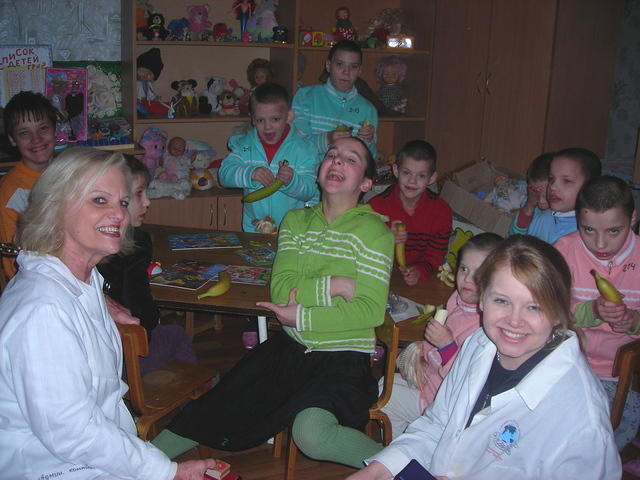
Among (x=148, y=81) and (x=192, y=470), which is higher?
(x=148, y=81)

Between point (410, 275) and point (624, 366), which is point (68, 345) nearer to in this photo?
point (410, 275)

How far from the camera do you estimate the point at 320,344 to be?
2432 mm

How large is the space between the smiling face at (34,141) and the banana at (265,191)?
1.01 m

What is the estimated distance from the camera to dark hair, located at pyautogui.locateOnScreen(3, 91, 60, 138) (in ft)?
10.5

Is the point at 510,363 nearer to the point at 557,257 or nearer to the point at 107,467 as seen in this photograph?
the point at 557,257

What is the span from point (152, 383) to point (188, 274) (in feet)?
1.66

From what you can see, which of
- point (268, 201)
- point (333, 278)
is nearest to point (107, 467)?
point (333, 278)

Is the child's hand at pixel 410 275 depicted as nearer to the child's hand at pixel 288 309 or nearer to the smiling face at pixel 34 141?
the child's hand at pixel 288 309

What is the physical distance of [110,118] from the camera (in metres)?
4.77

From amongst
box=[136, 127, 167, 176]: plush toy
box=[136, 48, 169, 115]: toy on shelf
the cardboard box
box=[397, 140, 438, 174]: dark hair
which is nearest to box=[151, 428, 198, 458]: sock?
box=[397, 140, 438, 174]: dark hair

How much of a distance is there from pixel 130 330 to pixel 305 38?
3454mm

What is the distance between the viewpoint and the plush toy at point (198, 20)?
4.84 m

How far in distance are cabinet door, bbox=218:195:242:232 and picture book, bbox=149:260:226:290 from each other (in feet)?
6.45

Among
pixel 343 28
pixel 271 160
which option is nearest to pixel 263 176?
pixel 271 160
